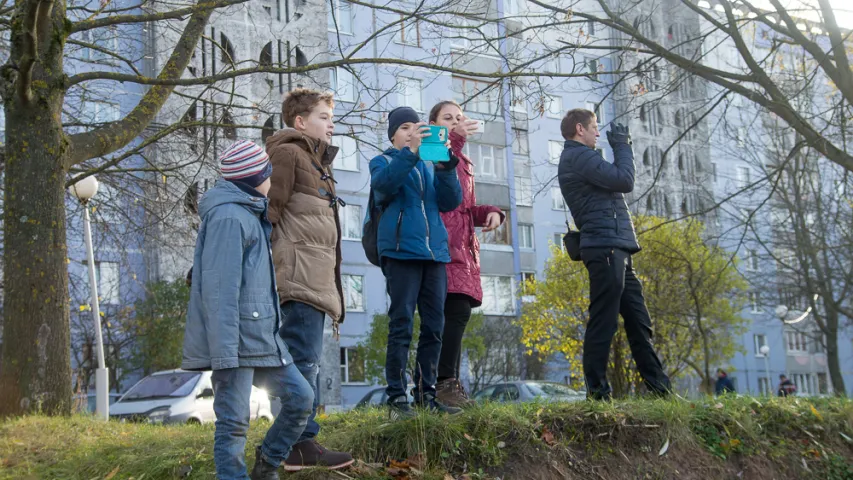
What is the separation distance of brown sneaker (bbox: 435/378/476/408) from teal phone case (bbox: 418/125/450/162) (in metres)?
1.64

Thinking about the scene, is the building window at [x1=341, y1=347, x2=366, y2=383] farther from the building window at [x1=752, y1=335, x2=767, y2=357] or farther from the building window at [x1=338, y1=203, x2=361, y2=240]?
the building window at [x1=752, y1=335, x2=767, y2=357]

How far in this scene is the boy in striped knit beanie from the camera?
454 centimetres

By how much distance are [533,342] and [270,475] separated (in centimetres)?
2872

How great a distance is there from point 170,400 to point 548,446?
39.8ft

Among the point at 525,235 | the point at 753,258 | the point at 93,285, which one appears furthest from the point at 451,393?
the point at 525,235

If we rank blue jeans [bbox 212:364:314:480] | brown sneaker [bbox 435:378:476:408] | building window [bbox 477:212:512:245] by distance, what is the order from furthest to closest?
1. building window [bbox 477:212:512:245]
2. brown sneaker [bbox 435:378:476:408]
3. blue jeans [bbox 212:364:314:480]

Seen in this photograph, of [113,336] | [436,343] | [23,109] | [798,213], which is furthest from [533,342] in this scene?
[436,343]

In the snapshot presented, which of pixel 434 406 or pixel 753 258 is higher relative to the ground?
pixel 753 258

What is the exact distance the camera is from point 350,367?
126 feet

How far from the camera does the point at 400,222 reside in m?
5.91

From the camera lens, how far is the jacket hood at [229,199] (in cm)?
477

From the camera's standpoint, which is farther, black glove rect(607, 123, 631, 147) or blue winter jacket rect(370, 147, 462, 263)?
black glove rect(607, 123, 631, 147)

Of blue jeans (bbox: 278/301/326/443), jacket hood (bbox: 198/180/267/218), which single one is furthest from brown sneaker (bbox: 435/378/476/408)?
jacket hood (bbox: 198/180/267/218)

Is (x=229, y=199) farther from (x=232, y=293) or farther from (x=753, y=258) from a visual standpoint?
(x=753, y=258)
